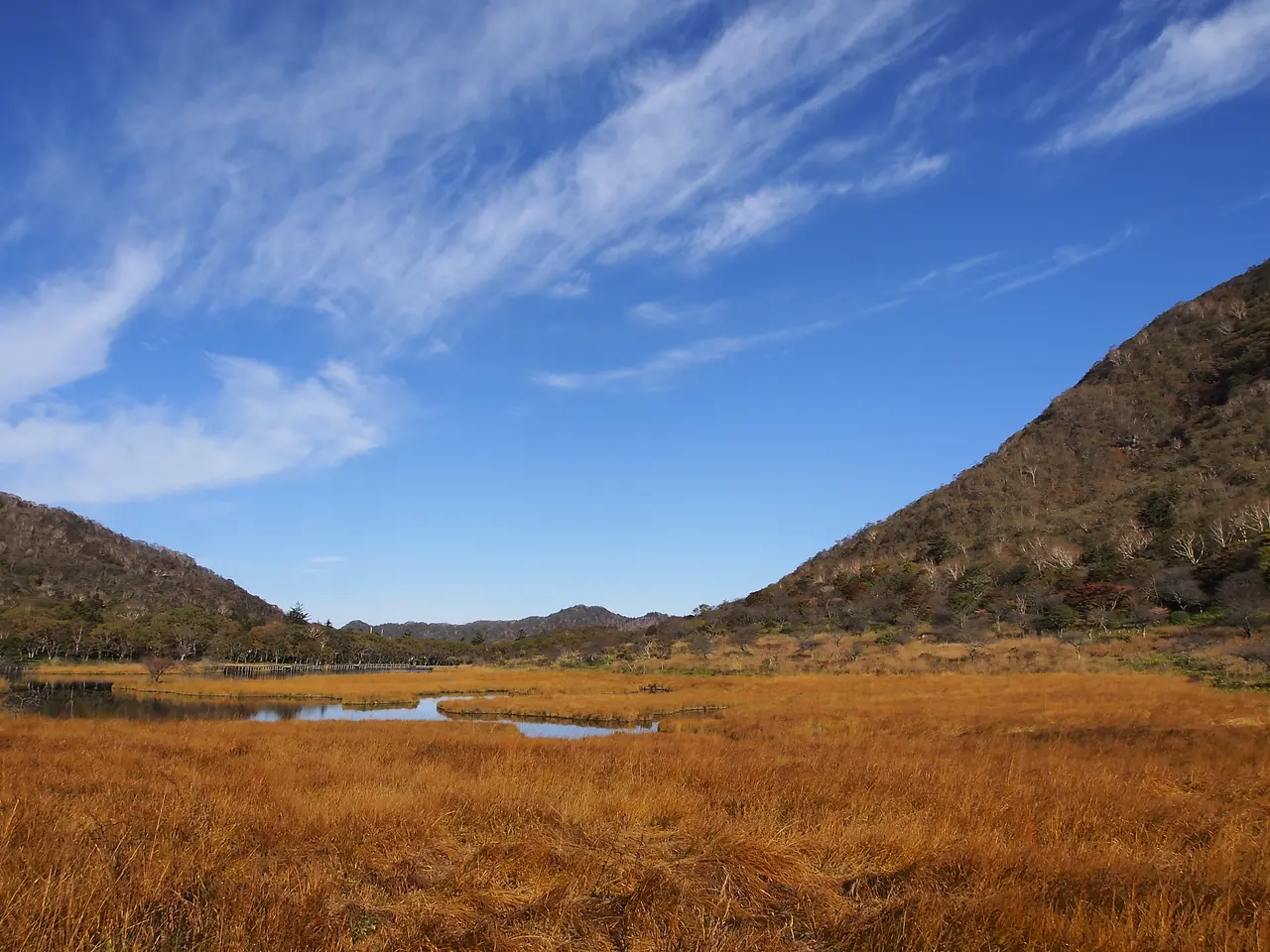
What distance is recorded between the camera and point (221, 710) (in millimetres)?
38219

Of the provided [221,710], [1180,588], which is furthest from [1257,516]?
[221,710]

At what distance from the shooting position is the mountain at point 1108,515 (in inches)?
2591


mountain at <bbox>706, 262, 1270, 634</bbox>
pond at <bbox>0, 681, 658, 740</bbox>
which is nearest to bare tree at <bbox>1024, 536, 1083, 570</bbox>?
mountain at <bbox>706, 262, 1270, 634</bbox>

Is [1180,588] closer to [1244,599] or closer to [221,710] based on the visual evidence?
[1244,599]

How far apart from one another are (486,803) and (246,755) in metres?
8.25

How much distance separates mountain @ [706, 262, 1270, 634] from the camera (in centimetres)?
6581

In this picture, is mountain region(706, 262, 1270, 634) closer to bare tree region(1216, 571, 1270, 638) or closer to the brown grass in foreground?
bare tree region(1216, 571, 1270, 638)

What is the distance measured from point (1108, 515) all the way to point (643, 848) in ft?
373

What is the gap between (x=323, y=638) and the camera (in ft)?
464

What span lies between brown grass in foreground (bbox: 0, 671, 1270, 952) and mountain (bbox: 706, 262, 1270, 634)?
49.1 meters

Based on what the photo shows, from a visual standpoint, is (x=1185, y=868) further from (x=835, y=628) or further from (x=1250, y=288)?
(x=1250, y=288)

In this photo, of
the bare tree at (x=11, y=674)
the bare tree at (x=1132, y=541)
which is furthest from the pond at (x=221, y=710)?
the bare tree at (x=1132, y=541)

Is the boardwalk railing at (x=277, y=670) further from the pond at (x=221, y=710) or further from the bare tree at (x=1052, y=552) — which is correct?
the bare tree at (x=1052, y=552)

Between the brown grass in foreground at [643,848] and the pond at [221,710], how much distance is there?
18.0 metres
